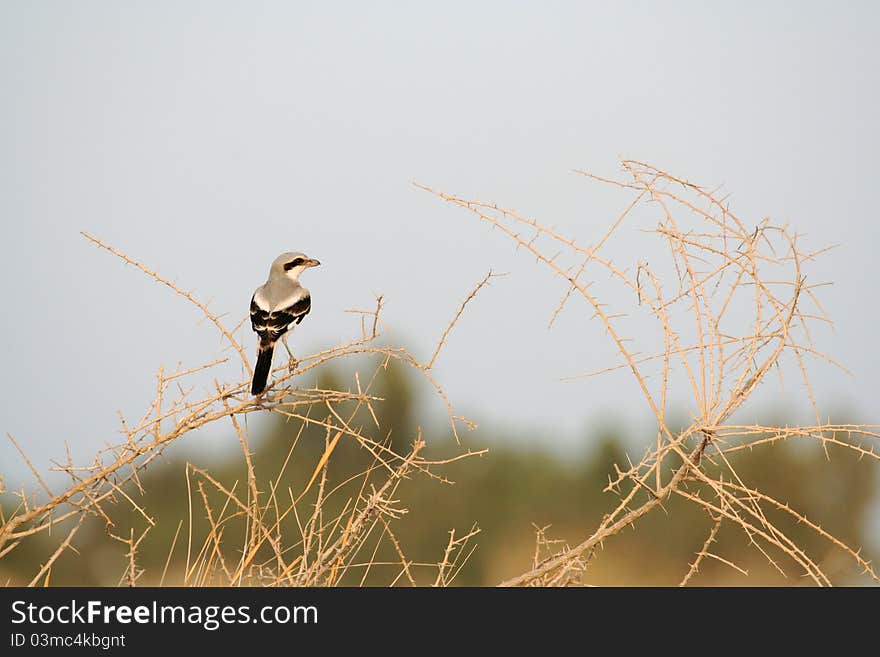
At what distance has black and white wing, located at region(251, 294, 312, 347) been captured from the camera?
23.3 ft

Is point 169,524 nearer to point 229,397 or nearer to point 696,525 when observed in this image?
point 696,525

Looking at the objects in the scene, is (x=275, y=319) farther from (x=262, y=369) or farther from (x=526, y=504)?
(x=526, y=504)

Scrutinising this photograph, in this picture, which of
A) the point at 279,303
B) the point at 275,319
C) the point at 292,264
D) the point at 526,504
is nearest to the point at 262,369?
the point at 275,319

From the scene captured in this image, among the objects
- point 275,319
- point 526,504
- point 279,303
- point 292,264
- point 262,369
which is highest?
point 526,504

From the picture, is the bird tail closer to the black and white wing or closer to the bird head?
the black and white wing

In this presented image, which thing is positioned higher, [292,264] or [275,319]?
[292,264]

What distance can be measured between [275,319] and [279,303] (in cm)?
26

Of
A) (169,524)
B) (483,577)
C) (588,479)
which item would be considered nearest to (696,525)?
(588,479)

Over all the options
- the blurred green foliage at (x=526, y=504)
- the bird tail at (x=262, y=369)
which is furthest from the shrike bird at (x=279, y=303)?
the blurred green foliage at (x=526, y=504)

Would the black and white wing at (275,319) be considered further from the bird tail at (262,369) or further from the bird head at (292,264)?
the bird head at (292,264)

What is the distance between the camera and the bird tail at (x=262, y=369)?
6.19 m

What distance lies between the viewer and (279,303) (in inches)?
296

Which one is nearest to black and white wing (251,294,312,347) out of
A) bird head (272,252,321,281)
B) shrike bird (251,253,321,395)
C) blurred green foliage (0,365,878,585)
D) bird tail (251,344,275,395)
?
shrike bird (251,253,321,395)
